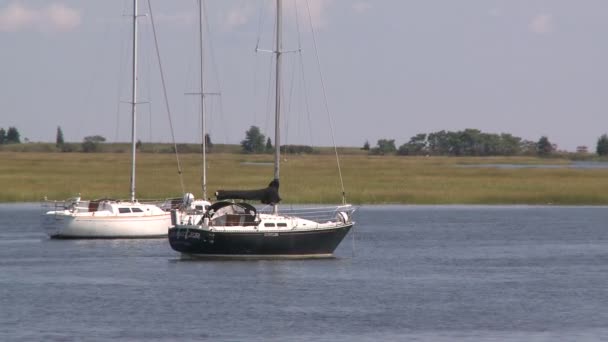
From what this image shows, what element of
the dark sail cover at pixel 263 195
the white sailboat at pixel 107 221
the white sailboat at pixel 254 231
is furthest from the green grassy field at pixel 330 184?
the white sailboat at pixel 254 231

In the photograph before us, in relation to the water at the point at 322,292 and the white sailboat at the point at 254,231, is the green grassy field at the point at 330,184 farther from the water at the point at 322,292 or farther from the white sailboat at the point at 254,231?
the white sailboat at the point at 254,231

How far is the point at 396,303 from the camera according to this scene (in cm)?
4144

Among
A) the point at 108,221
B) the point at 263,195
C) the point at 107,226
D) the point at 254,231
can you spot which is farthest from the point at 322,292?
the point at 107,226

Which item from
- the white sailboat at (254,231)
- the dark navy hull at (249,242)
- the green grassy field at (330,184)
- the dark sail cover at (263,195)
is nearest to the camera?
the white sailboat at (254,231)

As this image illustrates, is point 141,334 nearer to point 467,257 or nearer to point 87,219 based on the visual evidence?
point 467,257

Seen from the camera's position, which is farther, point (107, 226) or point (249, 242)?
point (107, 226)

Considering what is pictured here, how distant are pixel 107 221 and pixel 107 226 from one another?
29cm

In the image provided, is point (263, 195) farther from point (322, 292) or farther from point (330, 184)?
point (330, 184)

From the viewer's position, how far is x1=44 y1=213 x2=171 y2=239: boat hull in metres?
62.6

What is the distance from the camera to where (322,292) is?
143 feet

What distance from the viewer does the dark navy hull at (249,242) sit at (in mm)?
50594

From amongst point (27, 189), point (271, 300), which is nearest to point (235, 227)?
point (271, 300)

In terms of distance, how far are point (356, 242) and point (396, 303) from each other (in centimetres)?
2173

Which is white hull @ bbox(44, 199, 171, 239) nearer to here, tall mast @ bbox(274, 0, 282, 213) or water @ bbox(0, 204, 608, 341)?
water @ bbox(0, 204, 608, 341)
